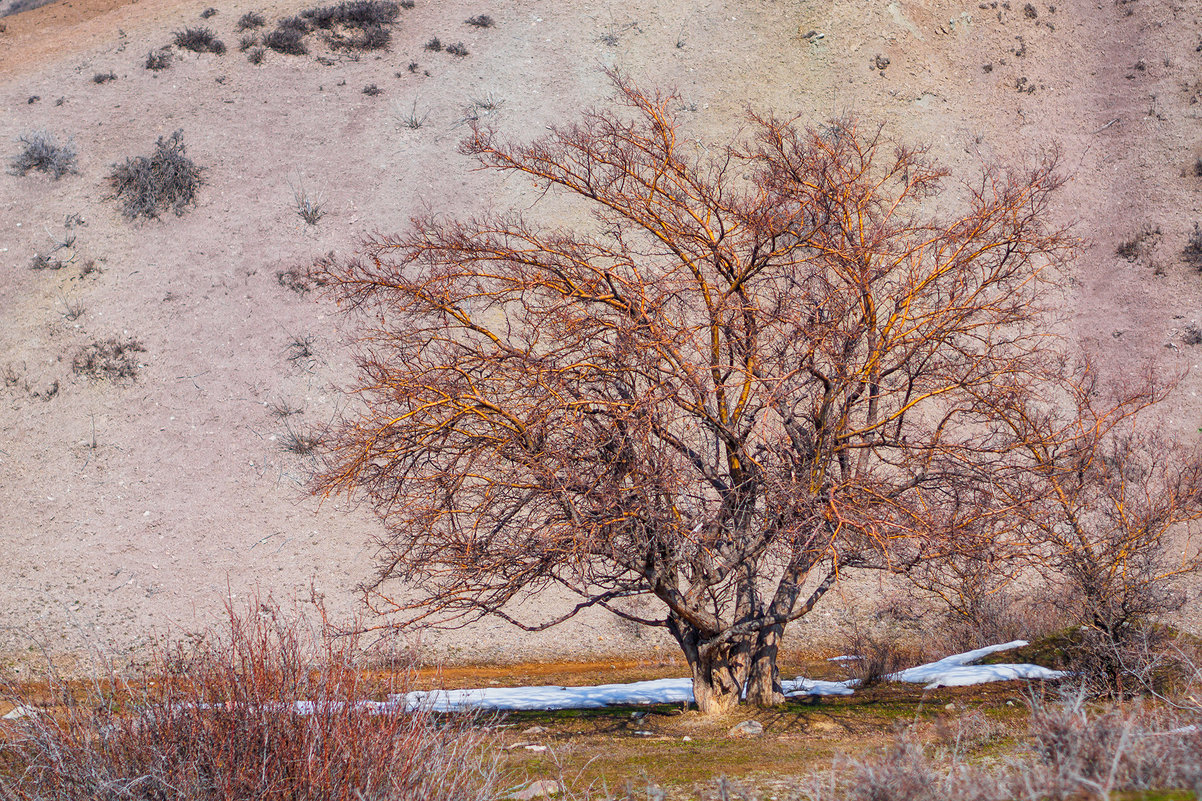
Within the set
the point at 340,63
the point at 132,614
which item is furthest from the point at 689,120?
the point at 132,614

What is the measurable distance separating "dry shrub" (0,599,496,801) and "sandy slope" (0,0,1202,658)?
9705 mm

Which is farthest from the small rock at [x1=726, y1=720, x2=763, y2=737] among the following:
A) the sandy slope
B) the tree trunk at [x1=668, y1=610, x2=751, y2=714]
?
the sandy slope

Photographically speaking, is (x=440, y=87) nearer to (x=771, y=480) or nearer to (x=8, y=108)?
(x=8, y=108)

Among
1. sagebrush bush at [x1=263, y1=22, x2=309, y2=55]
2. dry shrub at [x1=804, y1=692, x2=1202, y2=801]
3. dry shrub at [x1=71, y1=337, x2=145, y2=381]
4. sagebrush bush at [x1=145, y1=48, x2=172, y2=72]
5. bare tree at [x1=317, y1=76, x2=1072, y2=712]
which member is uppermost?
sagebrush bush at [x1=263, y1=22, x2=309, y2=55]

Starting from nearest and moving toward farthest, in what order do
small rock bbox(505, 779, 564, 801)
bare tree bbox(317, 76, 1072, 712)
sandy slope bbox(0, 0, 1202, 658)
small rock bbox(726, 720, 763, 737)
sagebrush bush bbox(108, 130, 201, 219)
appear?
small rock bbox(505, 779, 564, 801) → bare tree bbox(317, 76, 1072, 712) → small rock bbox(726, 720, 763, 737) → sandy slope bbox(0, 0, 1202, 658) → sagebrush bush bbox(108, 130, 201, 219)

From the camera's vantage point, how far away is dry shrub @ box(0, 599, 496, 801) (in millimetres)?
4051

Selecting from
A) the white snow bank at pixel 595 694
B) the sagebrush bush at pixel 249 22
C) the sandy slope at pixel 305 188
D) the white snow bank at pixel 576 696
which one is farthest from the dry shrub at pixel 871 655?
the sagebrush bush at pixel 249 22

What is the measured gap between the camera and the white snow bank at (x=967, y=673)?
9.80m

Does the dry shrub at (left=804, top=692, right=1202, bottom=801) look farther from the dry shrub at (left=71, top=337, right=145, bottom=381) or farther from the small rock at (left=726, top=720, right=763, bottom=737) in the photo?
the dry shrub at (left=71, top=337, right=145, bottom=381)

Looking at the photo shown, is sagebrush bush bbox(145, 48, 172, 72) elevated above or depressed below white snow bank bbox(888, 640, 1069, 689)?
above

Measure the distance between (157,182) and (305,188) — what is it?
3885mm

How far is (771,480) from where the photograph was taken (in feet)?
23.2

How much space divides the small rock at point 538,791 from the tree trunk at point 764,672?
3.54 m

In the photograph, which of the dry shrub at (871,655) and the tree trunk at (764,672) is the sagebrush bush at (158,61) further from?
the tree trunk at (764,672)
